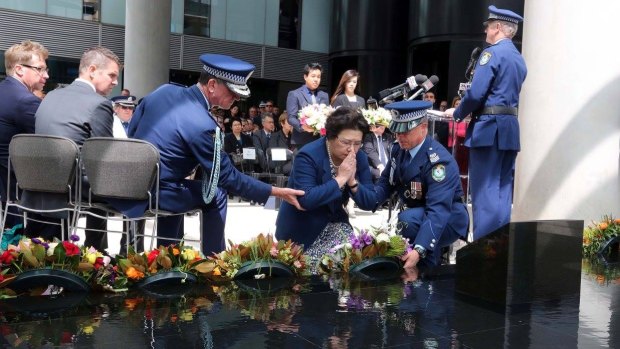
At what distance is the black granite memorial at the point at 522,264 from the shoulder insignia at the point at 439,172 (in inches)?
39.0

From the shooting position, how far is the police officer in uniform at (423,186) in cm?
366

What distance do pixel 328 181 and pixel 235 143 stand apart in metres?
7.51

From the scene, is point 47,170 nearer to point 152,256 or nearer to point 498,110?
point 152,256

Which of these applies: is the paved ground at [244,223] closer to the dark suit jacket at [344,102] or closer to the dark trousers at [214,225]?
the dark suit jacket at [344,102]

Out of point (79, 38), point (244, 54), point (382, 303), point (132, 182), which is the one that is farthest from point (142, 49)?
point (382, 303)

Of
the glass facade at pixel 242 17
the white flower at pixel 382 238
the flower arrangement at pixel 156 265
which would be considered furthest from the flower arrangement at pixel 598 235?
the glass facade at pixel 242 17

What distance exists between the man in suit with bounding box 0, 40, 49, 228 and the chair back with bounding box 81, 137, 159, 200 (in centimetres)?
99

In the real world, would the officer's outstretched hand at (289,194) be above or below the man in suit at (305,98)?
below

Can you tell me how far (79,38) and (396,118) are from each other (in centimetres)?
1501

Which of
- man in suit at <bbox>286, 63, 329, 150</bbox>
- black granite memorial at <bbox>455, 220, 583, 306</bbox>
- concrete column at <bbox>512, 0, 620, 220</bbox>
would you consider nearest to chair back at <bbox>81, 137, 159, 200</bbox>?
black granite memorial at <bbox>455, 220, 583, 306</bbox>

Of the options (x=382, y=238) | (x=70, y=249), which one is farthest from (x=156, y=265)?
(x=382, y=238)

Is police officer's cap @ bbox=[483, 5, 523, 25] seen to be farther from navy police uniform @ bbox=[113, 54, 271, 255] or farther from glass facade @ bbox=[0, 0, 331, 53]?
glass facade @ bbox=[0, 0, 331, 53]

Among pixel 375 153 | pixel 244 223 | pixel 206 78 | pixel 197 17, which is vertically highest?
pixel 197 17

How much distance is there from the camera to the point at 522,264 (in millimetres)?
2645
